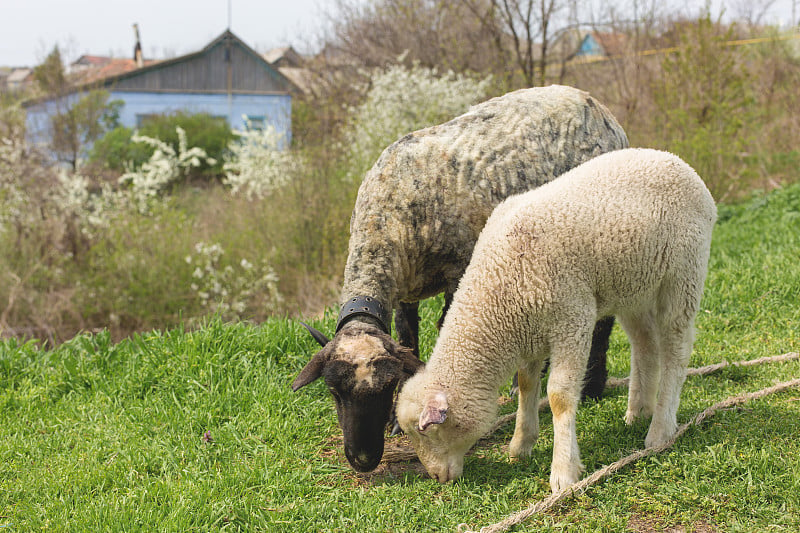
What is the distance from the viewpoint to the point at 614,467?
351 cm

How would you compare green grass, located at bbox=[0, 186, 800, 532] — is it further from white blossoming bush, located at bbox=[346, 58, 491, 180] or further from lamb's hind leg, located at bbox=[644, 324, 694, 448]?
white blossoming bush, located at bbox=[346, 58, 491, 180]

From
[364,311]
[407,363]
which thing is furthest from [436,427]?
[364,311]

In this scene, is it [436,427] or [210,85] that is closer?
[436,427]

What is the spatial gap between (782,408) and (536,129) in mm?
2305

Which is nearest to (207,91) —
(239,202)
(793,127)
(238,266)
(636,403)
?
(239,202)

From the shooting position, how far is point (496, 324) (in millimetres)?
3418

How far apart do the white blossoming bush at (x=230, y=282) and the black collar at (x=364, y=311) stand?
22.2 ft

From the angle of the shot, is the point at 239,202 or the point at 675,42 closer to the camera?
the point at 239,202

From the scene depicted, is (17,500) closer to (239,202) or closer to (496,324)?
(496,324)

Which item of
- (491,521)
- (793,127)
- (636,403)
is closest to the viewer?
(491,521)

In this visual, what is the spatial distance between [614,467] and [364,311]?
5.06 feet

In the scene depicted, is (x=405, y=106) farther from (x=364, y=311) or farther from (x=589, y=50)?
(x=364, y=311)

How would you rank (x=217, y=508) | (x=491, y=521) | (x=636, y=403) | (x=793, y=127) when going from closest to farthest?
(x=491, y=521)
(x=217, y=508)
(x=636, y=403)
(x=793, y=127)

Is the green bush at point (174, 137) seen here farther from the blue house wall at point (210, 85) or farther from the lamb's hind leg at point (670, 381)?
the lamb's hind leg at point (670, 381)
